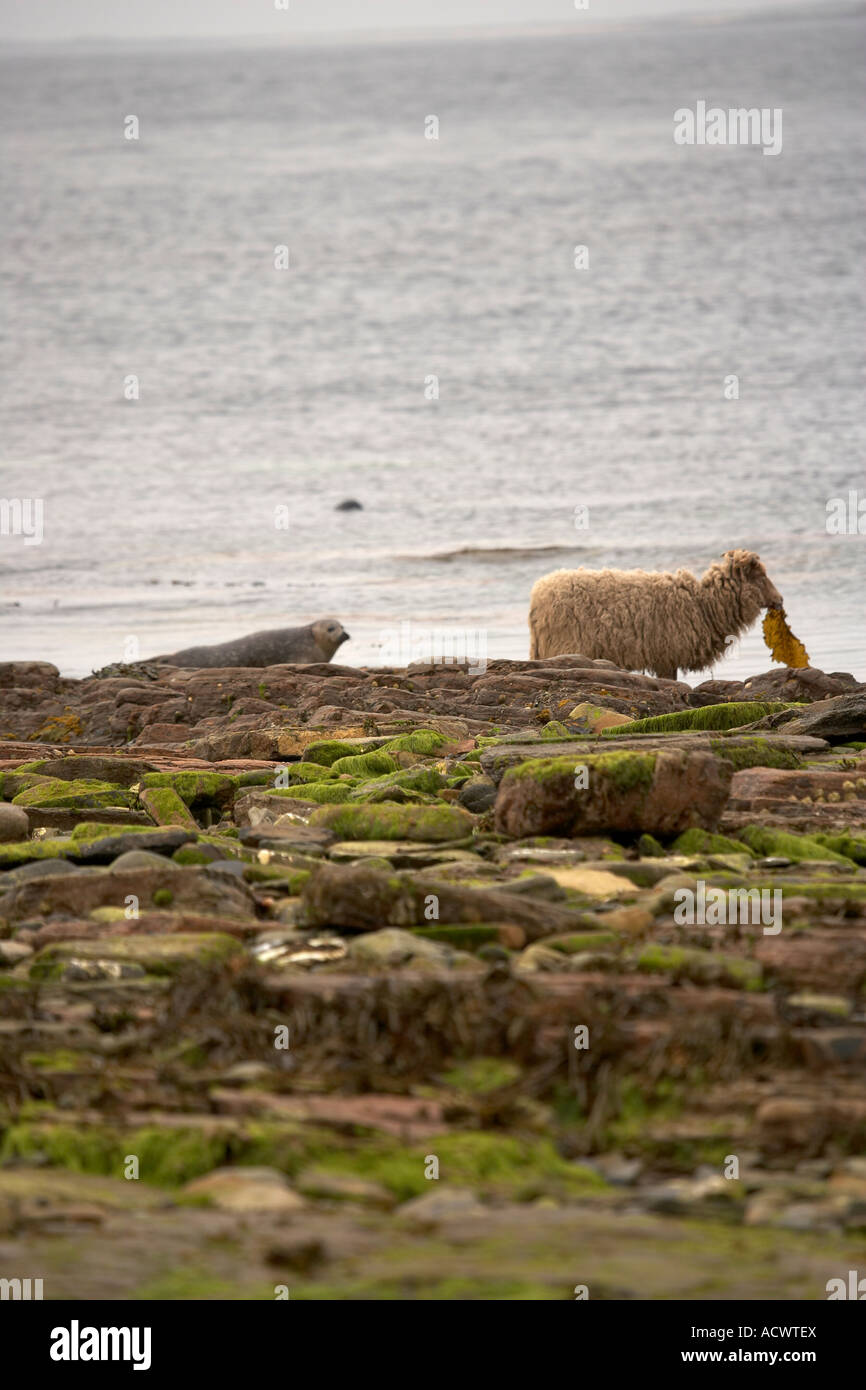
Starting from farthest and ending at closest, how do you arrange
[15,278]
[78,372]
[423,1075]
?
[15,278]
[78,372]
[423,1075]

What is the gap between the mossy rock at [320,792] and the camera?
25.2ft

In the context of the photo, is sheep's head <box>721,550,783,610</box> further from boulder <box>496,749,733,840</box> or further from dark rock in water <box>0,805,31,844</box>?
dark rock in water <box>0,805,31,844</box>

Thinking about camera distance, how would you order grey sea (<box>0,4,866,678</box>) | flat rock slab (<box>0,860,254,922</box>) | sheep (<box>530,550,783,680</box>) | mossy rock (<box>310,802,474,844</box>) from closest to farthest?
flat rock slab (<box>0,860,254,922</box>) < mossy rock (<box>310,802,474,844</box>) < sheep (<box>530,550,783,680</box>) < grey sea (<box>0,4,866,678</box>)

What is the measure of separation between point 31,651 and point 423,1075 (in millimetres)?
14343

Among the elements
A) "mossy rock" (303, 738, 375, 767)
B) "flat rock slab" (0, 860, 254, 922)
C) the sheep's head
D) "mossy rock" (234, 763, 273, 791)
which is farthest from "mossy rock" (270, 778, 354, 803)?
the sheep's head

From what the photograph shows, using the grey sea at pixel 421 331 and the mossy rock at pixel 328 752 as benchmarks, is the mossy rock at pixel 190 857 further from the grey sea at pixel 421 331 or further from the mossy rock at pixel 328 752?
the grey sea at pixel 421 331

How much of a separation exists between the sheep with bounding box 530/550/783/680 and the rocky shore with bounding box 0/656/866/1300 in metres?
5.94

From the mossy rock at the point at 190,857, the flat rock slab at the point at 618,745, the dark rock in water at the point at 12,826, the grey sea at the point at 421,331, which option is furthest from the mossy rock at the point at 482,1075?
the grey sea at the point at 421,331

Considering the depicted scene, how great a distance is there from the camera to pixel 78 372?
42.8m

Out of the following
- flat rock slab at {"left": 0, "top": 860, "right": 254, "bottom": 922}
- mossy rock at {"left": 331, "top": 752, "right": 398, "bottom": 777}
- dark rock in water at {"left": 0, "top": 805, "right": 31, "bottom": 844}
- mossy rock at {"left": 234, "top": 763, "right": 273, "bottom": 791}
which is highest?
mossy rock at {"left": 331, "top": 752, "right": 398, "bottom": 777}

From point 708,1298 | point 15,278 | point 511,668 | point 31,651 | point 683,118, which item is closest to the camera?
point 708,1298

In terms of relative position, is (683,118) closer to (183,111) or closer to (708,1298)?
(183,111)

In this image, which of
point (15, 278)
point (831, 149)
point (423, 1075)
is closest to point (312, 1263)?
point (423, 1075)

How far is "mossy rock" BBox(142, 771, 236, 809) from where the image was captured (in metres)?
7.88
